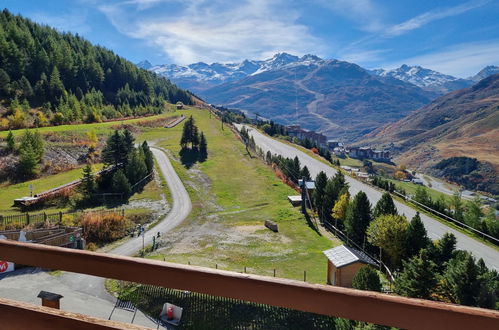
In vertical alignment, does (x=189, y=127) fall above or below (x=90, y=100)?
below

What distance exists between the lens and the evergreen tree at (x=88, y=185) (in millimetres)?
38866

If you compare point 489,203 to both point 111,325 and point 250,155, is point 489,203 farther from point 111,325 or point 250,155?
point 111,325

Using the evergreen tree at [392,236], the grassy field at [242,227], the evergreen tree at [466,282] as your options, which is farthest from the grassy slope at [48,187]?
the evergreen tree at [466,282]

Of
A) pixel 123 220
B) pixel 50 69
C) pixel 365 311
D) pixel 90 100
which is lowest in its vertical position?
pixel 123 220

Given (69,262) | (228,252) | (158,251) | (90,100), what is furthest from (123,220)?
(90,100)

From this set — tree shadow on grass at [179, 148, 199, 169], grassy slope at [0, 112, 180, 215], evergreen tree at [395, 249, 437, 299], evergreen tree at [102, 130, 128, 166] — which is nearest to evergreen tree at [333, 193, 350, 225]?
evergreen tree at [395, 249, 437, 299]

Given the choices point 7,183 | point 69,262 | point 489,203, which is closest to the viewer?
point 69,262

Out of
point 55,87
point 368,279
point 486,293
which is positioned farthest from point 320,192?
point 55,87

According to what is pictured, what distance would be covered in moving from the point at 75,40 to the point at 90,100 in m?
54.4

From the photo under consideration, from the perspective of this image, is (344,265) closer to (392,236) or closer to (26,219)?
(392,236)

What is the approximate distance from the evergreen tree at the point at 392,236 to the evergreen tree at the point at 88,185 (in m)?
32.2

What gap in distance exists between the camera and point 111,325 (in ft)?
6.40

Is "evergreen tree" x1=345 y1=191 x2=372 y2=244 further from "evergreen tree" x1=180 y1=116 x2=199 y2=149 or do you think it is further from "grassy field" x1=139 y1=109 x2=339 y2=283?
"evergreen tree" x1=180 y1=116 x2=199 y2=149

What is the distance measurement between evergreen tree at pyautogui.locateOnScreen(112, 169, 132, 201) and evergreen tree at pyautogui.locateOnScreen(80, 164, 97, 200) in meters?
2.40
